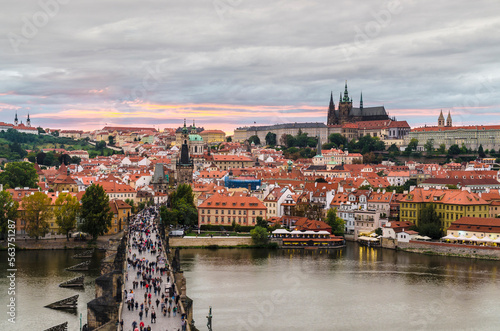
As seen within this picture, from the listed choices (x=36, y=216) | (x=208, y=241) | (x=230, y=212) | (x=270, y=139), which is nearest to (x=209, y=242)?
(x=208, y=241)

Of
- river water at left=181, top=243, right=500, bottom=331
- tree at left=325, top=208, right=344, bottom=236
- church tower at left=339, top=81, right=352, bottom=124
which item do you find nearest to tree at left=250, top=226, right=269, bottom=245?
river water at left=181, top=243, right=500, bottom=331

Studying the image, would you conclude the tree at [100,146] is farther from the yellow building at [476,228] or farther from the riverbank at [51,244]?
the yellow building at [476,228]

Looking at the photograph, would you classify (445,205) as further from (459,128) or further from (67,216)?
(459,128)

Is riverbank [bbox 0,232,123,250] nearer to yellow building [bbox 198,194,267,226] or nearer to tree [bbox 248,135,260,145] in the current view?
yellow building [bbox 198,194,267,226]

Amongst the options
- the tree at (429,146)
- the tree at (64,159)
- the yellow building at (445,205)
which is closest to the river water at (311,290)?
the yellow building at (445,205)

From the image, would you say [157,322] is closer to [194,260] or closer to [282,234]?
[194,260]

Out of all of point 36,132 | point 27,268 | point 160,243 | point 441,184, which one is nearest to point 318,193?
point 441,184
